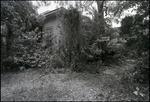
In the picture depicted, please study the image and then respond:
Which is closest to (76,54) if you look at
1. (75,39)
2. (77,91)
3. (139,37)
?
(75,39)

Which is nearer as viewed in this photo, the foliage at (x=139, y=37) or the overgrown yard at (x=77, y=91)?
the overgrown yard at (x=77, y=91)

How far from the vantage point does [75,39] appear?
4098 mm

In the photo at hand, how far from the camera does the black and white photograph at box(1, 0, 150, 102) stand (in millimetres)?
2611

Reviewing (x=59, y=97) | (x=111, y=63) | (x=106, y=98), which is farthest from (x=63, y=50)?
(x=111, y=63)

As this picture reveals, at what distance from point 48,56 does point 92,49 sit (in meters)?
2.20

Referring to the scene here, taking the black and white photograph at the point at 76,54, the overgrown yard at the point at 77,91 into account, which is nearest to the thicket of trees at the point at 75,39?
the black and white photograph at the point at 76,54

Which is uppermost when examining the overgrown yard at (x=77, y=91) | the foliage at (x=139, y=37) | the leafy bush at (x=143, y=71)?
the foliage at (x=139, y=37)

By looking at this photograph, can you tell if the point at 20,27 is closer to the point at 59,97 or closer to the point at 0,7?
the point at 0,7

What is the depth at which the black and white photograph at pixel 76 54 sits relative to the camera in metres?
2.61

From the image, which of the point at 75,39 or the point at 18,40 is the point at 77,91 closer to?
the point at 75,39

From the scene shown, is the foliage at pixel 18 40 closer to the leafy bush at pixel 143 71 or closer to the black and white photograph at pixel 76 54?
the black and white photograph at pixel 76 54

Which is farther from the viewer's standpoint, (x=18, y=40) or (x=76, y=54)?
(x=18, y=40)

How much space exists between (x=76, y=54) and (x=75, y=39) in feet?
2.26

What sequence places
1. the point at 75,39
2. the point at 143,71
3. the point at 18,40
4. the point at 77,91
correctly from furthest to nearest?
the point at 18,40 < the point at 75,39 < the point at 143,71 < the point at 77,91
